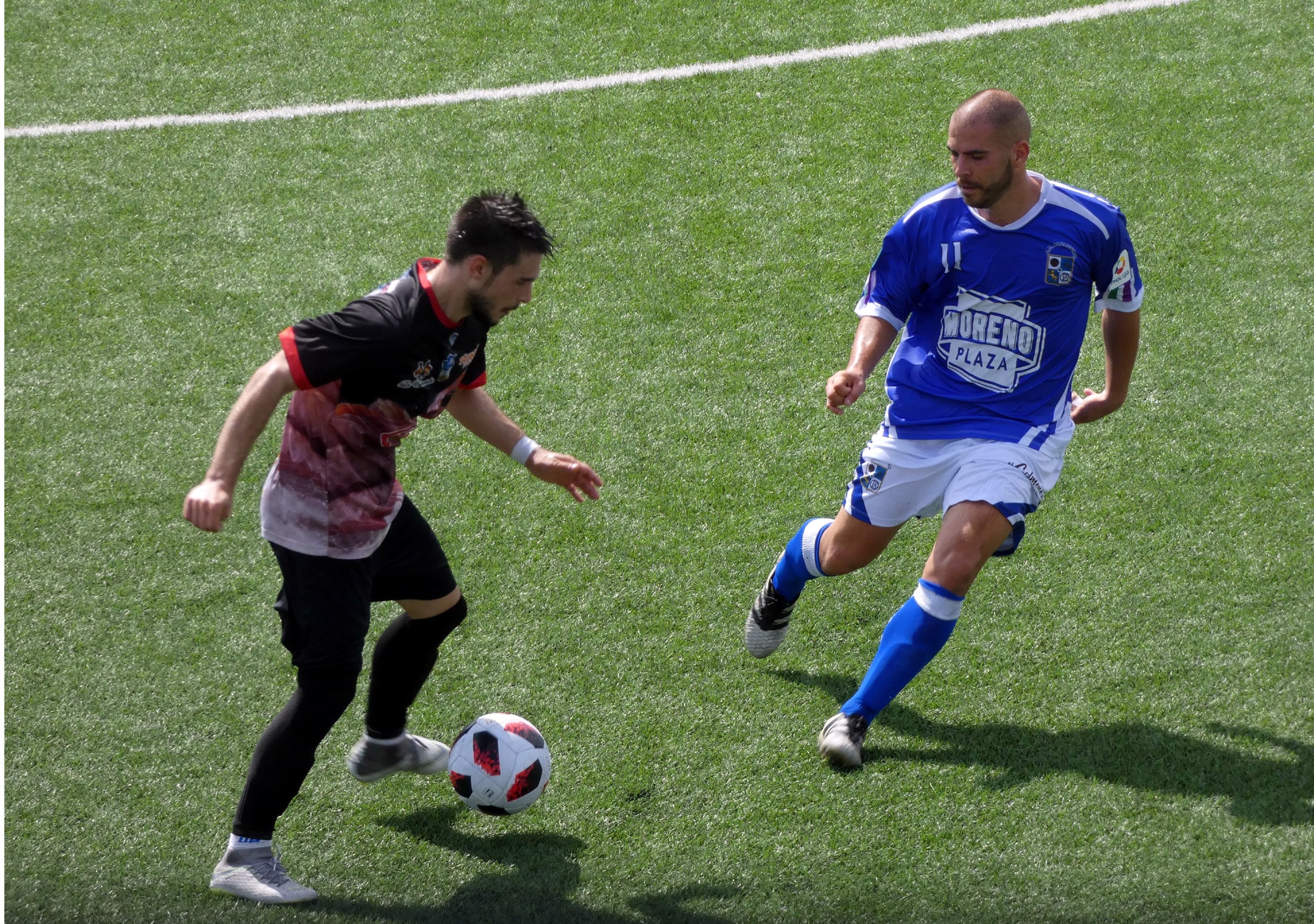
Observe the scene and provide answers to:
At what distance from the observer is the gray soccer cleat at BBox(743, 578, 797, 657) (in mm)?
4566

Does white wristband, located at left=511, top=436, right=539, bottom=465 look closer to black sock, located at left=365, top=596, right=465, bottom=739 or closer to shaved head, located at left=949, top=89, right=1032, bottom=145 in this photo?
black sock, located at left=365, top=596, right=465, bottom=739

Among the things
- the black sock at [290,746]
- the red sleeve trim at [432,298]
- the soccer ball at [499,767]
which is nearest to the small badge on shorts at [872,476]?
the soccer ball at [499,767]

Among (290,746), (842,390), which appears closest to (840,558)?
(842,390)

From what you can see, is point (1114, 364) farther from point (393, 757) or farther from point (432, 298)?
point (393, 757)

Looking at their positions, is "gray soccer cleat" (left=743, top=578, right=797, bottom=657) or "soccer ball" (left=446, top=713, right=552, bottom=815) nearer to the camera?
"soccer ball" (left=446, top=713, right=552, bottom=815)

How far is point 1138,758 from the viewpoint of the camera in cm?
416

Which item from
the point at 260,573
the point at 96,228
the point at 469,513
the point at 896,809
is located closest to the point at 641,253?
the point at 469,513

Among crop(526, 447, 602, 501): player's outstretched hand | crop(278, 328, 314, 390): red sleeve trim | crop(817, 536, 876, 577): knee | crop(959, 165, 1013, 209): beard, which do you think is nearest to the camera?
crop(278, 328, 314, 390): red sleeve trim

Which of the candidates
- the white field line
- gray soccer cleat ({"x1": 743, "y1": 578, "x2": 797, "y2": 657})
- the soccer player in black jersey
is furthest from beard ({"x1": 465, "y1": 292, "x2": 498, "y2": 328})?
the white field line

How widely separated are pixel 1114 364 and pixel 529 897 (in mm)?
2631

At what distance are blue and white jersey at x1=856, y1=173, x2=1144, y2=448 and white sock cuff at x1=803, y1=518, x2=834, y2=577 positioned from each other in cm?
45

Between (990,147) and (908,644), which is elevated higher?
(990,147)

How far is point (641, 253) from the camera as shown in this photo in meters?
6.74

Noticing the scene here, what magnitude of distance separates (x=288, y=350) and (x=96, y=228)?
4.56 m
